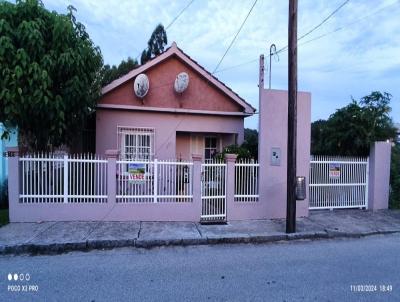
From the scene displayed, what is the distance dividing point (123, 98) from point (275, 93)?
17.3ft

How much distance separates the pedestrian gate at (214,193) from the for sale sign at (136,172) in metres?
1.55

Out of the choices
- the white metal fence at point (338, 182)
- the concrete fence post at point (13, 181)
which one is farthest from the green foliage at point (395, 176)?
the concrete fence post at point (13, 181)

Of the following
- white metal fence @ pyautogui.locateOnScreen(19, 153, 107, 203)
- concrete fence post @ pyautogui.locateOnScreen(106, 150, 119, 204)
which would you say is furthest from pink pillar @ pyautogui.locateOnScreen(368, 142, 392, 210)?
white metal fence @ pyautogui.locateOnScreen(19, 153, 107, 203)

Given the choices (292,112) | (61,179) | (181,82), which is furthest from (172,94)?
(292,112)

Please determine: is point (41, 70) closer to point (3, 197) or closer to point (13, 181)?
point (13, 181)

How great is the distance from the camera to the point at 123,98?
10.8 m

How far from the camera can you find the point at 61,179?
757 cm

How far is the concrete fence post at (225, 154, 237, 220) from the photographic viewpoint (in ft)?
26.4

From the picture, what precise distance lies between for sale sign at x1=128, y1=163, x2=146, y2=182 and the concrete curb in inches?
74.8

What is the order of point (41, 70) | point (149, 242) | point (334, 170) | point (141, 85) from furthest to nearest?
point (141, 85) < point (334, 170) < point (41, 70) < point (149, 242)

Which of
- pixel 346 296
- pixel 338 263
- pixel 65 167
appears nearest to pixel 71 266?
pixel 65 167

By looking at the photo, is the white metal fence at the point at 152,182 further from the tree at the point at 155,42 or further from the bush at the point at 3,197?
the tree at the point at 155,42

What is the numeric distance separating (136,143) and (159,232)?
15.9 feet

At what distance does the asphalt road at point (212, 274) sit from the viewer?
416cm
